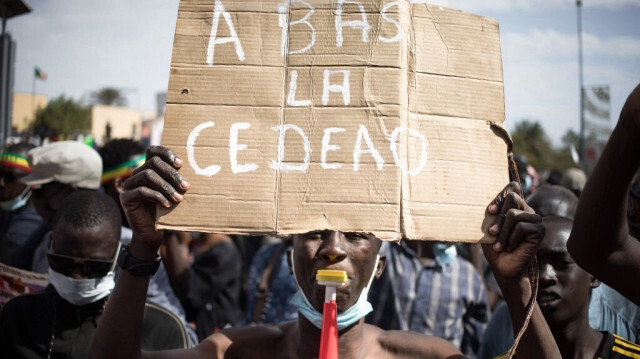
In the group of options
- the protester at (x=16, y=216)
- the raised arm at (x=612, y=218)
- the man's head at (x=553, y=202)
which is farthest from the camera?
the protester at (x=16, y=216)

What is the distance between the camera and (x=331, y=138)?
6.81 feet

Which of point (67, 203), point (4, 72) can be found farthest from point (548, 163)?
point (67, 203)

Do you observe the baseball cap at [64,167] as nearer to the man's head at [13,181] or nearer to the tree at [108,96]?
the man's head at [13,181]

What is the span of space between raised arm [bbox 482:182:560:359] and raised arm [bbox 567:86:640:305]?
0.13 m

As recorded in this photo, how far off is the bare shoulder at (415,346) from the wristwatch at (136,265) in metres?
1.01

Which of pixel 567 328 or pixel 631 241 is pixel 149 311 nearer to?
pixel 567 328

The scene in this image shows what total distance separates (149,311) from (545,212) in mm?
Result: 2331

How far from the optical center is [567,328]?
2.87m

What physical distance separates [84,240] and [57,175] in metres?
1.70

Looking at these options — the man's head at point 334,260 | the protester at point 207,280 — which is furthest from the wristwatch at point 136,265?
the protester at point 207,280

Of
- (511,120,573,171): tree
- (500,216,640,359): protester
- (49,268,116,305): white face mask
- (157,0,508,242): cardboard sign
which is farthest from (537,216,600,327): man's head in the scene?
(511,120,573,171): tree

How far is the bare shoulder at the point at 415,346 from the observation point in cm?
252

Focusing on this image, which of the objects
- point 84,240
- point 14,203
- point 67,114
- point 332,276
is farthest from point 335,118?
point 67,114

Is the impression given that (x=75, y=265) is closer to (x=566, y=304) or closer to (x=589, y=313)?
(x=566, y=304)
